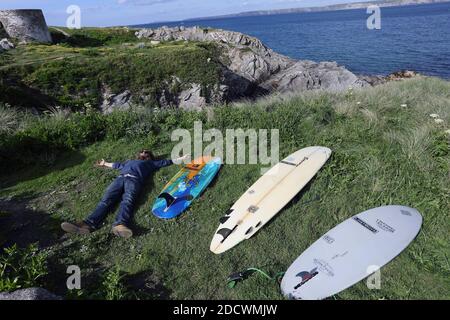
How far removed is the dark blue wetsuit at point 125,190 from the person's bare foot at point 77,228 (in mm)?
111

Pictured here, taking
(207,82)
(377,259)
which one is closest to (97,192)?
(377,259)

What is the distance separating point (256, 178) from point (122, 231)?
2899 mm

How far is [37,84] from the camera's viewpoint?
61.8 feet

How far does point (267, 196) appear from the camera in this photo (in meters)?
6.18

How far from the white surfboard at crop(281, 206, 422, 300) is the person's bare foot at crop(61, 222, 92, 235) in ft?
11.3

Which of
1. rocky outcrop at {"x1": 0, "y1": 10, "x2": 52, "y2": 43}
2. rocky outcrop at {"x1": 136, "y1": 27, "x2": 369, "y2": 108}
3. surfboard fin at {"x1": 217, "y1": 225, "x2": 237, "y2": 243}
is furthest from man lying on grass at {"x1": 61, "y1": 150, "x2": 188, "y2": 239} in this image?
rocky outcrop at {"x1": 0, "y1": 10, "x2": 52, "y2": 43}

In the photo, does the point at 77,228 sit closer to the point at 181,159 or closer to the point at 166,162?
the point at 166,162

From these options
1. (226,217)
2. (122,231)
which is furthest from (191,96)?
(122,231)

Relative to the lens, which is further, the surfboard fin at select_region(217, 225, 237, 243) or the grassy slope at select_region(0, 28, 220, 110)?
A: the grassy slope at select_region(0, 28, 220, 110)

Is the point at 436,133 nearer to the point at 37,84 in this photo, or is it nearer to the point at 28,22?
the point at 37,84

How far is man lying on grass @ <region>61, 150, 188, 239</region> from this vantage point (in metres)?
5.73

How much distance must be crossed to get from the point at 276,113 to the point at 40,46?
25.2 metres

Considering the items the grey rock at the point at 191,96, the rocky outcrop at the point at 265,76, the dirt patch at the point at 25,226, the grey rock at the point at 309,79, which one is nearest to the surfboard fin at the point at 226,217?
the dirt patch at the point at 25,226

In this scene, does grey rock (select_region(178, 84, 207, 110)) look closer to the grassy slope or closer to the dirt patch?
the grassy slope
